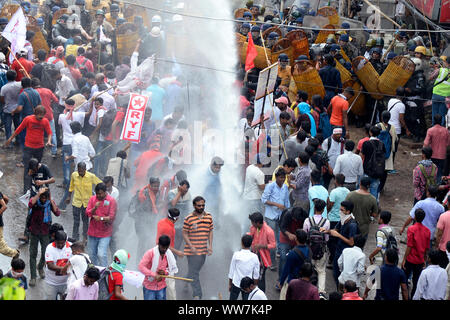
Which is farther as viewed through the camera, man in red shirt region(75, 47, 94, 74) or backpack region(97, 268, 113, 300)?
man in red shirt region(75, 47, 94, 74)

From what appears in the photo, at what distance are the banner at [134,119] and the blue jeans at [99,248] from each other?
2.43 metres

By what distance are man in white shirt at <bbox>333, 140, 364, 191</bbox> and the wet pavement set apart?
40.8 inches

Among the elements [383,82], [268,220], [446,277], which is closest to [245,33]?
[383,82]

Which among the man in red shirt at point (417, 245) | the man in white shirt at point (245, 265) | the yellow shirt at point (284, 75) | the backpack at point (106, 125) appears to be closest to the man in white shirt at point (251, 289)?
the man in white shirt at point (245, 265)

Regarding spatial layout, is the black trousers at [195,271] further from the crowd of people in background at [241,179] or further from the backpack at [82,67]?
the backpack at [82,67]

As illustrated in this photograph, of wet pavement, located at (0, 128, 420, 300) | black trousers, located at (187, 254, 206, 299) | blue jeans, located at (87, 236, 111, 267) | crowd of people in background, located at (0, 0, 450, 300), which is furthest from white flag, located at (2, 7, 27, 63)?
black trousers, located at (187, 254, 206, 299)

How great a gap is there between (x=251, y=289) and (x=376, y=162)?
177 inches

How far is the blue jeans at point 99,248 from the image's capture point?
970cm

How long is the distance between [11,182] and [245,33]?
21.8ft

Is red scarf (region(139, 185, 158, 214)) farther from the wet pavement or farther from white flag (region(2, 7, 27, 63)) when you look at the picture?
white flag (region(2, 7, 27, 63))

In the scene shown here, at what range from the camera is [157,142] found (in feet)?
37.6

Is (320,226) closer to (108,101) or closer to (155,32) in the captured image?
(108,101)

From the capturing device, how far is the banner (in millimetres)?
11742

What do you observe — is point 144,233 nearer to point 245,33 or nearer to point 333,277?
point 333,277
